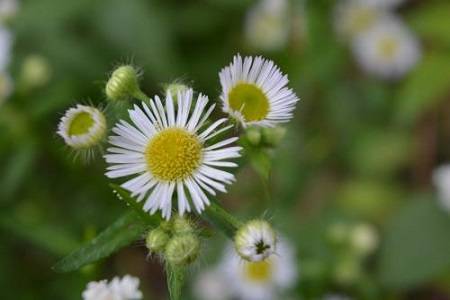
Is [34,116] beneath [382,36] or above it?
beneath

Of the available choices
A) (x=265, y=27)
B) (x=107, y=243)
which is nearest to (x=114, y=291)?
(x=107, y=243)

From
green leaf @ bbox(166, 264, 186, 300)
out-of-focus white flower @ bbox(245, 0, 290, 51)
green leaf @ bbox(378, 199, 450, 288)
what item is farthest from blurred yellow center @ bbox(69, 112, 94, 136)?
out-of-focus white flower @ bbox(245, 0, 290, 51)

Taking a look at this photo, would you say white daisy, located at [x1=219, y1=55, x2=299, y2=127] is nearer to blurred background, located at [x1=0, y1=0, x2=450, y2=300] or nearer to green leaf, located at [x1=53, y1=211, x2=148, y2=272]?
green leaf, located at [x1=53, y1=211, x2=148, y2=272]

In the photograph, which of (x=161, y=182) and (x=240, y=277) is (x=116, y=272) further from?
(x=161, y=182)

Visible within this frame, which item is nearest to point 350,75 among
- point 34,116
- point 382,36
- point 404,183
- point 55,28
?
point 382,36

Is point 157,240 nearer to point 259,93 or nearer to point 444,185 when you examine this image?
point 259,93

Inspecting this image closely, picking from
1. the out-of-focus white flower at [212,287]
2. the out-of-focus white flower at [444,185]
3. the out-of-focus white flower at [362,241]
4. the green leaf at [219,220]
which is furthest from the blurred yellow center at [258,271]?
the green leaf at [219,220]

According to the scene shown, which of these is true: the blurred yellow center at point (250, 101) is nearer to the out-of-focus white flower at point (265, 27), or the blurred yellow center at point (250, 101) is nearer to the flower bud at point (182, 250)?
the flower bud at point (182, 250)
